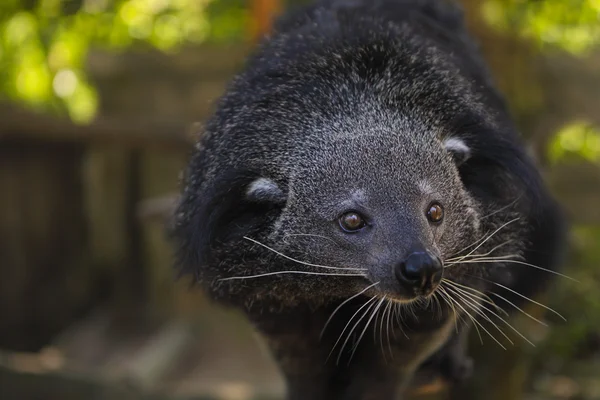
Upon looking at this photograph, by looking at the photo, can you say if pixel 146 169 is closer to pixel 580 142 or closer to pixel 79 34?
pixel 79 34

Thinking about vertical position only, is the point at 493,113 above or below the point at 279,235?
above

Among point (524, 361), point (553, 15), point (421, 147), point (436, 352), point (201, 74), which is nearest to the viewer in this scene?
point (421, 147)

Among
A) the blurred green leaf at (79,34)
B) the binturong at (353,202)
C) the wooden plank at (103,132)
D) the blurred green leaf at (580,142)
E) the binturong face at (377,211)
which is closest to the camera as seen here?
the binturong face at (377,211)

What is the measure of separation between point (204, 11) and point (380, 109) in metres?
4.51

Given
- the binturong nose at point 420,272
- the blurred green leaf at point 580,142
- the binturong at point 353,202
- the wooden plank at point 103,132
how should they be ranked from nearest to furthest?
the binturong nose at point 420,272, the binturong at point 353,202, the blurred green leaf at point 580,142, the wooden plank at point 103,132

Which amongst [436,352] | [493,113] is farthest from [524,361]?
[493,113]

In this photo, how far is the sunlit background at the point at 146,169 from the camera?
15.5 ft

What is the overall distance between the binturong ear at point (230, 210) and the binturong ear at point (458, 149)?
1.44 feet

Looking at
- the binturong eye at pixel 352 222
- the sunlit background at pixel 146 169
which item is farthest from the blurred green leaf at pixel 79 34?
the binturong eye at pixel 352 222

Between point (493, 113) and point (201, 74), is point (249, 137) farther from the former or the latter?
point (201, 74)

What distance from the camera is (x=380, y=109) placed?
1.93 metres

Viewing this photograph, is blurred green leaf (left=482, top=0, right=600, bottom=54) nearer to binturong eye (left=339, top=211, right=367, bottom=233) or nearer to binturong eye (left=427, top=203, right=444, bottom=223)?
binturong eye (left=427, top=203, right=444, bottom=223)

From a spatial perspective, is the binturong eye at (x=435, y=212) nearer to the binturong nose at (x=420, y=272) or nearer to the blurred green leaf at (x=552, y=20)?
the binturong nose at (x=420, y=272)

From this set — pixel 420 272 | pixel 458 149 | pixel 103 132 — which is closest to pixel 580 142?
pixel 103 132
